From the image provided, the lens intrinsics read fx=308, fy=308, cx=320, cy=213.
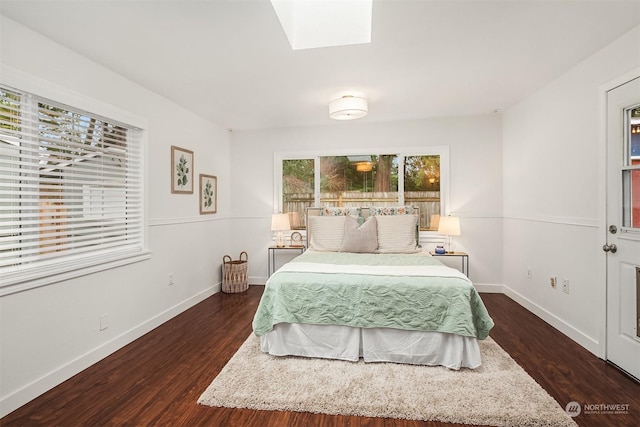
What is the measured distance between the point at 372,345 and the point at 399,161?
9.49 feet

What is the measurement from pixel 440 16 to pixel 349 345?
241 centimetres

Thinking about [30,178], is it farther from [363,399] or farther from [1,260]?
[363,399]

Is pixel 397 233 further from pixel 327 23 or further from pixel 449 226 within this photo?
pixel 327 23

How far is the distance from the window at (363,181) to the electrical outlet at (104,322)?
2.68 m

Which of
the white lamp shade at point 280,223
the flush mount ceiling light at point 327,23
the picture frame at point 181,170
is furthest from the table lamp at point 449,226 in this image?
the picture frame at point 181,170

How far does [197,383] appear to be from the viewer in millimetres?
2166

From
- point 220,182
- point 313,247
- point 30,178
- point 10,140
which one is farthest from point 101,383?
point 220,182

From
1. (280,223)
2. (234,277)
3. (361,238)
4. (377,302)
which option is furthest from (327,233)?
(377,302)

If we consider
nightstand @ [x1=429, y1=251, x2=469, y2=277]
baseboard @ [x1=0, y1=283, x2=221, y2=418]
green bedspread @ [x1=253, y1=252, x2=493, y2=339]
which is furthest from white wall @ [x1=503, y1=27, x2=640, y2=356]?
baseboard @ [x1=0, y1=283, x2=221, y2=418]

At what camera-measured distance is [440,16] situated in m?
1.96

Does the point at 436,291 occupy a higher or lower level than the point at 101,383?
higher

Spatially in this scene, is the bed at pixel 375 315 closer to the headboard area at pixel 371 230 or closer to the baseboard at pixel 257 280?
the headboard area at pixel 371 230

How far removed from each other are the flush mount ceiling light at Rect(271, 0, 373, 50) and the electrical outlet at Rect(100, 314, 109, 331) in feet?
8.76

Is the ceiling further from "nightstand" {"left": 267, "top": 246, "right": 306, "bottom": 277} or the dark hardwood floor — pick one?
the dark hardwood floor
